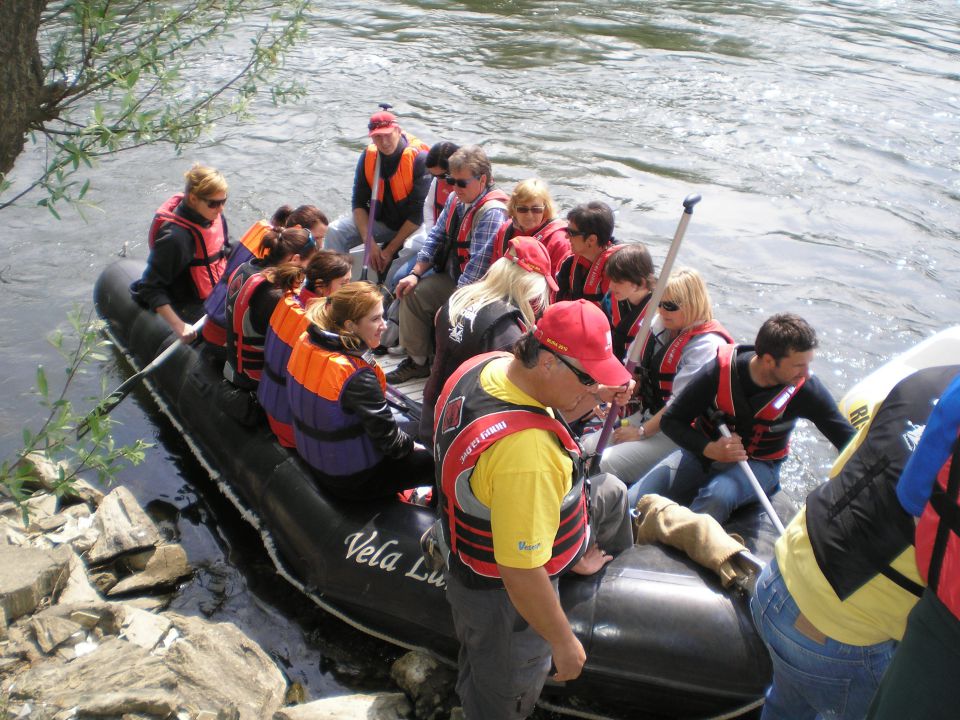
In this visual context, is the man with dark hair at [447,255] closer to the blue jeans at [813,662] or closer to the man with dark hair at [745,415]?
the man with dark hair at [745,415]

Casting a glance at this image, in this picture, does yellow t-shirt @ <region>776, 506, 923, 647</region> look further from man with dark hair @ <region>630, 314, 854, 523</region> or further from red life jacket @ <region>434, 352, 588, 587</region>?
man with dark hair @ <region>630, 314, 854, 523</region>

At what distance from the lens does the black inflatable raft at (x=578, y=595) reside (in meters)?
3.32

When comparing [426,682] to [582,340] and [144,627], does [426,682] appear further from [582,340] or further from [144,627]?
[582,340]

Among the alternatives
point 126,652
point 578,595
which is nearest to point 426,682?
point 578,595

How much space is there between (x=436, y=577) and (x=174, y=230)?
113 inches

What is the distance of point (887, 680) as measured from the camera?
191 cm

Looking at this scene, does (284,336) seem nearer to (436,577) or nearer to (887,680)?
(436,577)

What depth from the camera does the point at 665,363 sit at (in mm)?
4262

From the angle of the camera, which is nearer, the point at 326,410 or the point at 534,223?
the point at 326,410

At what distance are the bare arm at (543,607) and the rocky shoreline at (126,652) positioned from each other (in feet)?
3.85

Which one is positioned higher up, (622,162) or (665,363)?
(665,363)

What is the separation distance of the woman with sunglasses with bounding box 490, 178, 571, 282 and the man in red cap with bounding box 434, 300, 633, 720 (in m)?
2.64

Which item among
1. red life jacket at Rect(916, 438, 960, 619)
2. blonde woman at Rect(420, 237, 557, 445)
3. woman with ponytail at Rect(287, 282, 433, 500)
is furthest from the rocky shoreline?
red life jacket at Rect(916, 438, 960, 619)

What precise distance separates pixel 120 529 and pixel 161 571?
328mm
